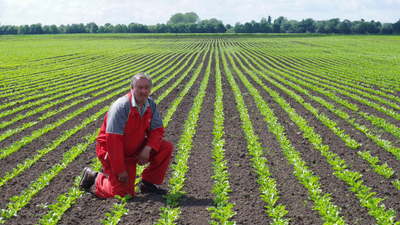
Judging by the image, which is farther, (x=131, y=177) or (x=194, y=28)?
(x=194, y=28)

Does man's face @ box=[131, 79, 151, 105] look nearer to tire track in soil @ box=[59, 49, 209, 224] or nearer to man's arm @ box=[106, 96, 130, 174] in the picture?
man's arm @ box=[106, 96, 130, 174]

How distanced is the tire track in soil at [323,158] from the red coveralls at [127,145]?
214 centimetres

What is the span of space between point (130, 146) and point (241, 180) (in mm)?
1998

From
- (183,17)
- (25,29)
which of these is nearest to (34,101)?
(25,29)

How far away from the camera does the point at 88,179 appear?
4.87 metres

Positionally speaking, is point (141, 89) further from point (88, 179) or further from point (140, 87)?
point (88, 179)

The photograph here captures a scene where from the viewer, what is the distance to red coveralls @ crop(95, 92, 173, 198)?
14.1ft

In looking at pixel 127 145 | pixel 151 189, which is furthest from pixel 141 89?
pixel 151 189

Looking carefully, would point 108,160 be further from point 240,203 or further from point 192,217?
point 240,203

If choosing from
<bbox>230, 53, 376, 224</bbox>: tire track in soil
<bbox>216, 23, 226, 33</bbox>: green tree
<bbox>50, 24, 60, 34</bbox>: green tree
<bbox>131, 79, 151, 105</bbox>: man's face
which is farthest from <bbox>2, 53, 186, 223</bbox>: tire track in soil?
<bbox>50, 24, 60, 34</bbox>: green tree

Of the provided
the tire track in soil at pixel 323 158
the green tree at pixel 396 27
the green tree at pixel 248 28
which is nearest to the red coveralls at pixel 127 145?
the tire track in soil at pixel 323 158

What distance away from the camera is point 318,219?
4.25 m

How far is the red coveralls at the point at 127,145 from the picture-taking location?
429 cm

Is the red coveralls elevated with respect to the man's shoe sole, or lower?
elevated
